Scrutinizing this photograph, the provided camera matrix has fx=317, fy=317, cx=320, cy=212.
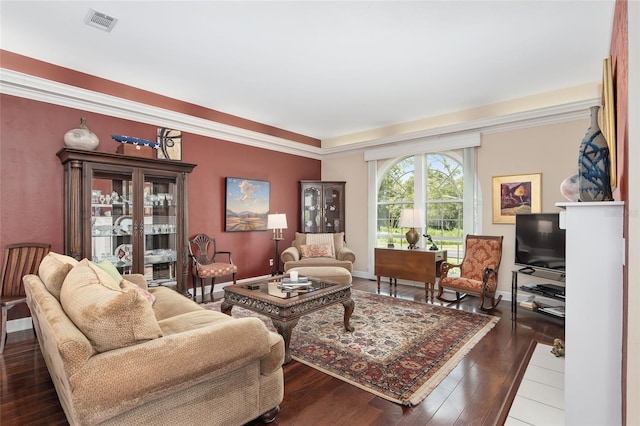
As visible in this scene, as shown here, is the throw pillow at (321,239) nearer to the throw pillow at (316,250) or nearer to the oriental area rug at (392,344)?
the throw pillow at (316,250)

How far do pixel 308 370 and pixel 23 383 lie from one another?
2083mm

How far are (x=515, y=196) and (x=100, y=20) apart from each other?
5.15 m

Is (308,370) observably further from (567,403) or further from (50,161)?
(50,161)

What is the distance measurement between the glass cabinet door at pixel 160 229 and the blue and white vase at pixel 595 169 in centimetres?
416

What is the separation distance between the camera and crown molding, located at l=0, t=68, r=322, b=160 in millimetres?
3268

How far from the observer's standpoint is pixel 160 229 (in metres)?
4.12

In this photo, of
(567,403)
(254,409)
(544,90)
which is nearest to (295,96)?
(544,90)

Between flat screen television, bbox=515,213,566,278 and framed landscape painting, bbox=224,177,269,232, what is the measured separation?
12.9 feet

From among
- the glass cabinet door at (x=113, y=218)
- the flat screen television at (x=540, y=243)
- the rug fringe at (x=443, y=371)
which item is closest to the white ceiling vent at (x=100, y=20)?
the glass cabinet door at (x=113, y=218)

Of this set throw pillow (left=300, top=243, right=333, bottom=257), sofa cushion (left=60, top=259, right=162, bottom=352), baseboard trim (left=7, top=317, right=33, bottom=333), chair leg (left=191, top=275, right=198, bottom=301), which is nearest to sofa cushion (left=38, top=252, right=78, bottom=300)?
sofa cushion (left=60, top=259, right=162, bottom=352)

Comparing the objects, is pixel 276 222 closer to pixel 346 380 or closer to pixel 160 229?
pixel 160 229

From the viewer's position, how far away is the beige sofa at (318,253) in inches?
199

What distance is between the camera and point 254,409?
5.85 feet

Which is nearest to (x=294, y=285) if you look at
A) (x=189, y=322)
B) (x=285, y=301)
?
(x=285, y=301)
